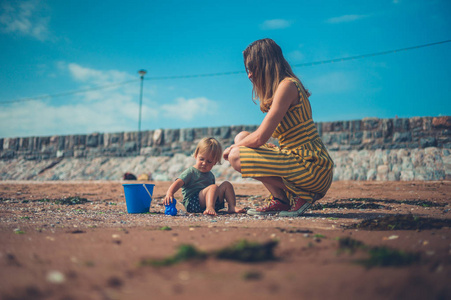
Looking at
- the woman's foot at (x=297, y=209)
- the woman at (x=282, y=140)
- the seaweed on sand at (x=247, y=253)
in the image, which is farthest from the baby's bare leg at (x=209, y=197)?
the seaweed on sand at (x=247, y=253)

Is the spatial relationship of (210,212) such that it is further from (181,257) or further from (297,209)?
(181,257)

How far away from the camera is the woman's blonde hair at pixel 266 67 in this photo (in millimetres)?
3242

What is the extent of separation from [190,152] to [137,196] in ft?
23.5

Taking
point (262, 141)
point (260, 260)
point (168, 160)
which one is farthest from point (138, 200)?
point (168, 160)

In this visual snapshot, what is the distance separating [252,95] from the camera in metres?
3.52

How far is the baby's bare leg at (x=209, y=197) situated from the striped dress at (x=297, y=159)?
1.89 feet

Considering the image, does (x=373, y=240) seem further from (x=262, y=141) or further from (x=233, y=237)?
(x=262, y=141)

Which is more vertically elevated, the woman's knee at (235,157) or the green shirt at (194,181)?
the woman's knee at (235,157)

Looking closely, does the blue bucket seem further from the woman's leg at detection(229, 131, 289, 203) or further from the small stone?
the small stone

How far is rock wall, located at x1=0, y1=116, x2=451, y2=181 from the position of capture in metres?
8.38

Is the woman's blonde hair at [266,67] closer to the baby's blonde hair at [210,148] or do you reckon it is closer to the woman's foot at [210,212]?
the baby's blonde hair at [210,148]

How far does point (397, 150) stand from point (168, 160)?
6.91 metres

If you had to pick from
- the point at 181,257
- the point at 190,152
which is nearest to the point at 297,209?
the point at 181,257

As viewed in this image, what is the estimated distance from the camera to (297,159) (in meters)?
3.19
